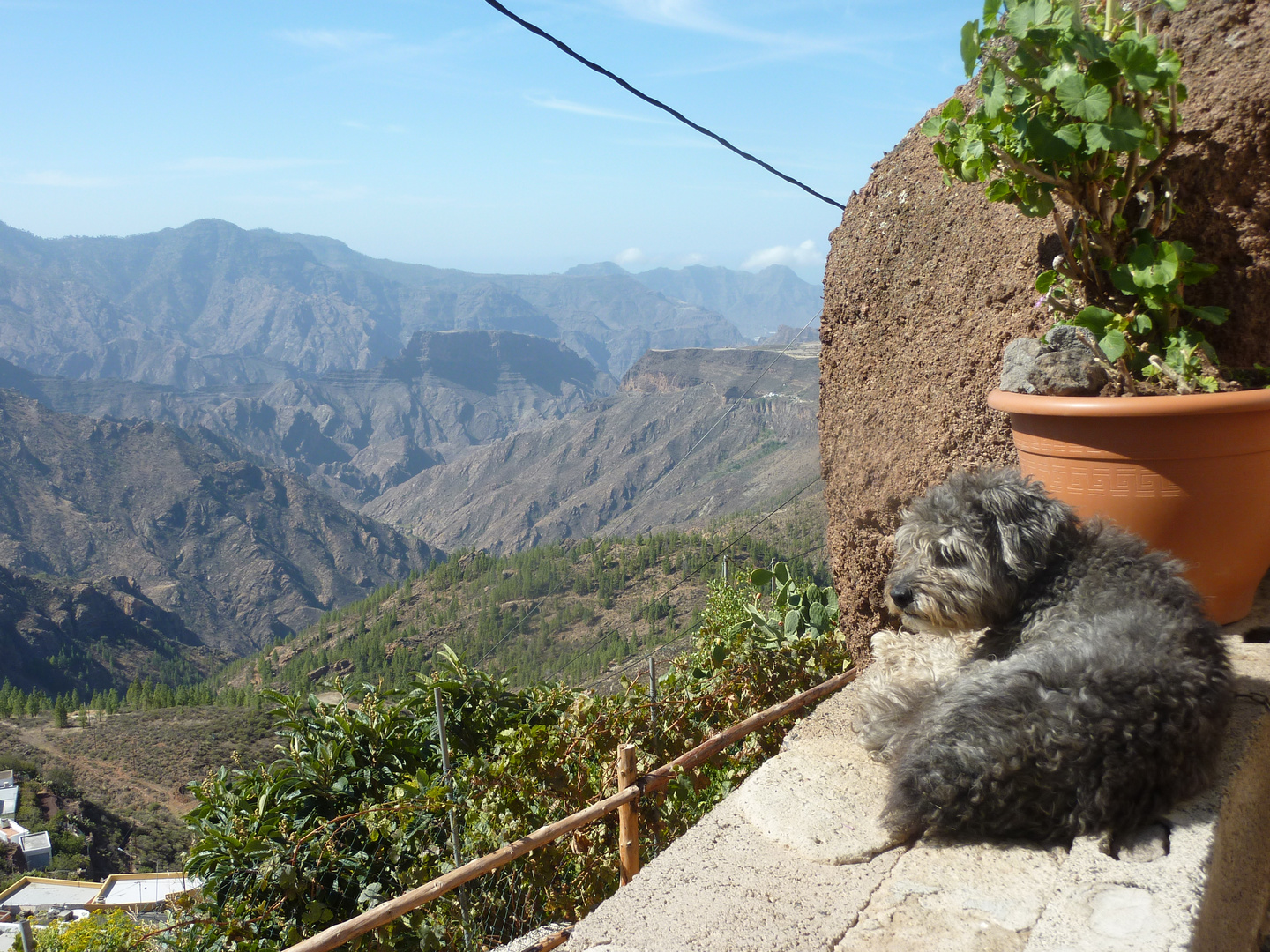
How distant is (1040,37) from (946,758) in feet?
8.52

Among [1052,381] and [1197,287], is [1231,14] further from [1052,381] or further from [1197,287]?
[1052,381]

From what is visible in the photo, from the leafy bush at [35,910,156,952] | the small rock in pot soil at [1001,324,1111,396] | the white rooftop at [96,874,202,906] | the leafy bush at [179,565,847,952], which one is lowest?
the white rooftop at [96,874,202,906]

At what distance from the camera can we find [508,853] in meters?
3.35

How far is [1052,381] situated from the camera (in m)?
3.58

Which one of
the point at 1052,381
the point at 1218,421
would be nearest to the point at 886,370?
the point at 1052,381

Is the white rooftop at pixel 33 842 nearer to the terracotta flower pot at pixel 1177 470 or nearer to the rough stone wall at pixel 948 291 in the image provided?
the rough stone wall at pixel 948 291

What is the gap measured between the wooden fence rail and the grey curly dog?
37.3 inches

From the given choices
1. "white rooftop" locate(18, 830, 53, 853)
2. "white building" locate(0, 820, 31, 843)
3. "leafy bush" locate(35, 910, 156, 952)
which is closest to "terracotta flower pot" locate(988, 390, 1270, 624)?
"leafy bush" locate(35, 910, 156, 952)

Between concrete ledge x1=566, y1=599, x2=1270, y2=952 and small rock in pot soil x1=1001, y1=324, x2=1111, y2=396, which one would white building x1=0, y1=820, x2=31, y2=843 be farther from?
small rock in pot soil x1=1001, y1=324, x2=1111, y2=396

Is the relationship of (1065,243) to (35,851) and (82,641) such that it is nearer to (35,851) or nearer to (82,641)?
(35,851)

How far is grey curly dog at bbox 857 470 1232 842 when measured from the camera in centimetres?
226

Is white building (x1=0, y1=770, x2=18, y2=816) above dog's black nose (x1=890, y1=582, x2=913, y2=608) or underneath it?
underneath

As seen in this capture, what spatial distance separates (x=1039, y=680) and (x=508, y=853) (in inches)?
81.6

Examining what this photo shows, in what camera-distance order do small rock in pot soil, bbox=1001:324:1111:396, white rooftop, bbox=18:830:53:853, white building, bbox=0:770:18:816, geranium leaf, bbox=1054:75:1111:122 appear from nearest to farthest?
geranium leaf, bbox=1054:75:1111:122
small rock in pot soil, bbox=1001:324:1111:396
white rooftop, bbox=18:830:53:853
white building, bbox=0:770:18:816
